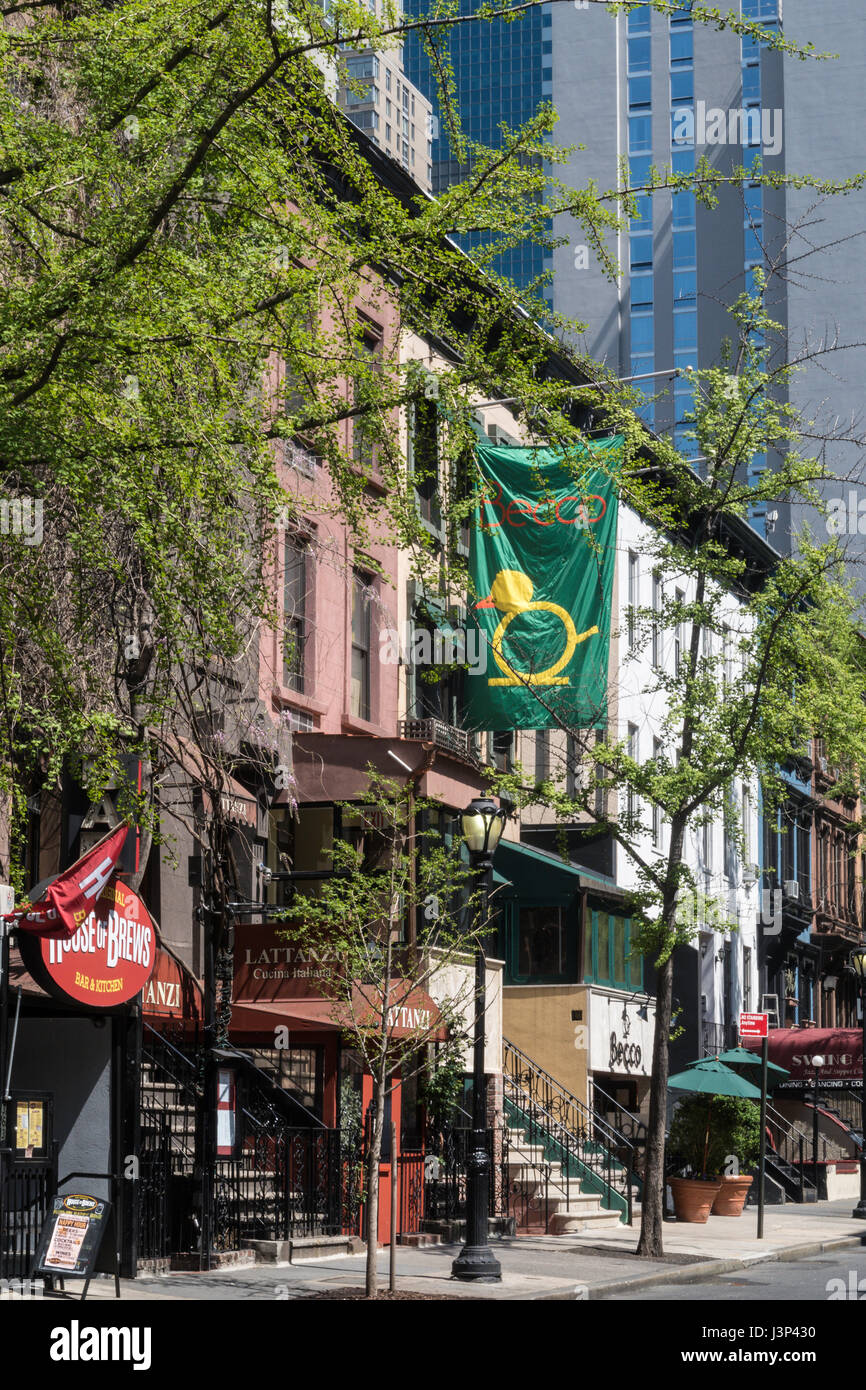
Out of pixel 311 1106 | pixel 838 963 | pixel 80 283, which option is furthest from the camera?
pixel 838 963

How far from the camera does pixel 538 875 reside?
35719 millimetres

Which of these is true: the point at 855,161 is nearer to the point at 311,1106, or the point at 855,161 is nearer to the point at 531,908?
the point at 531,908

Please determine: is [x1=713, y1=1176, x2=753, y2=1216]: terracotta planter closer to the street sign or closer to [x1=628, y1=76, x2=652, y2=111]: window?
the street sign

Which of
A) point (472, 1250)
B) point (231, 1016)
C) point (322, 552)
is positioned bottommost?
point (472, 1250)

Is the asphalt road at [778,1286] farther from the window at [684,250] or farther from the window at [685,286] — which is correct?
the window at [684,250]

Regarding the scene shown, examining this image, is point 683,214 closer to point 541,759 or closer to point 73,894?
point 541,759

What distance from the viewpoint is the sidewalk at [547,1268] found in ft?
55.3

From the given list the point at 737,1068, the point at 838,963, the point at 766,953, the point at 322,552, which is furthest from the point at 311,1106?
the point at 838,963

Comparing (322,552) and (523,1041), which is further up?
(322,552)

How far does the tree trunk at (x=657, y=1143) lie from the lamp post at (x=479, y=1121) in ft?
13.3

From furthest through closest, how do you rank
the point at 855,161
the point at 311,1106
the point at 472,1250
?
the point at 855,161
the point at 311,1106
the point at 472,1250

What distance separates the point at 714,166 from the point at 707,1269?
2494 inches

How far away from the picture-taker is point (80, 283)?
1168 cm
